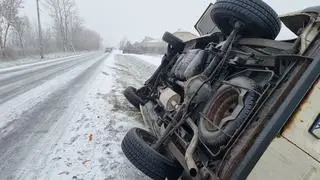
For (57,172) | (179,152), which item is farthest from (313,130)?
(57,172)

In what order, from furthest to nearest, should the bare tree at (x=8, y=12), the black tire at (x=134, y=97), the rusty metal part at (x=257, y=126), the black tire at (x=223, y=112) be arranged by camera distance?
the bare tree at (x=8, y=12)
the black tire at (x=134, y=97)
the black tire at (x=223, y=112)
the rusty metal part at (x=257, y=126)

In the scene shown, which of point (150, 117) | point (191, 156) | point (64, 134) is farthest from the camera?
point (150, 117)

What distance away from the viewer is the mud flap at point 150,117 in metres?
4.72

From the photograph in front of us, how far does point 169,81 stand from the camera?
5789 mm

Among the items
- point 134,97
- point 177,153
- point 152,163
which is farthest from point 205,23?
point 152,163

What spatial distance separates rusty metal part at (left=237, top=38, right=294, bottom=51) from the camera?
11.0 ft

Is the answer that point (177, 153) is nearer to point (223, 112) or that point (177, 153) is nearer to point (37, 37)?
point (223, 112)

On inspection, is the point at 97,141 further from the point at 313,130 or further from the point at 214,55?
the point at 313,130

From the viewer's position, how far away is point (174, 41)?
6.25m

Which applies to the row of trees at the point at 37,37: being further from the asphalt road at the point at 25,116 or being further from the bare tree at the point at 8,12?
the asphalt road at the point at 25,116

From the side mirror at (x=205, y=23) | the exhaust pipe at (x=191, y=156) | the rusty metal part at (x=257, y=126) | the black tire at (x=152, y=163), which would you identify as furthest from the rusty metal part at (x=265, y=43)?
the side mirror at (x=205, y=23)

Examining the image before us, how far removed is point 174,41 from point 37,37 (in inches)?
3051

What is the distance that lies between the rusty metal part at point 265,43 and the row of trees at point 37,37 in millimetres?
27108

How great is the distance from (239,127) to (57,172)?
80.3 inches
